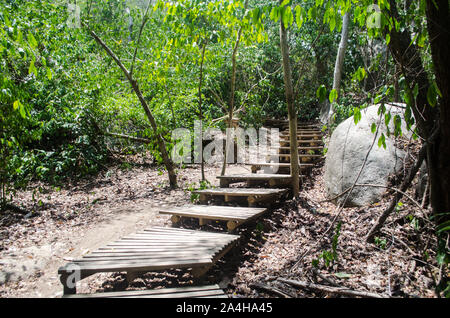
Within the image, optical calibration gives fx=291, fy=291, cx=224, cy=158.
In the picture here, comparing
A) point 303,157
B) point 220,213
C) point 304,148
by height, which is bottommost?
point 220,213

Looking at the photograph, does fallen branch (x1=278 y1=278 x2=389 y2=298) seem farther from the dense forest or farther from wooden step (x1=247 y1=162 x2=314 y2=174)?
wooden step (x1=247 y1=162 x2=314 y2=174)

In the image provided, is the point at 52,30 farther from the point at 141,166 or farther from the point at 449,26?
the point at 449,26

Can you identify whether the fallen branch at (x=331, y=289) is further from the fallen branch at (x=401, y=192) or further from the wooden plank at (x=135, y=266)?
the fallen branch at (x=401, y=192)

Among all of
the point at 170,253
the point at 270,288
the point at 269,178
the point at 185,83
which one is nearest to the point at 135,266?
the point at 170,253

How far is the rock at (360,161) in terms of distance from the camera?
392 centimetres

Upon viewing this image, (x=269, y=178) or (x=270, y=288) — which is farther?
(x=269, y=178)

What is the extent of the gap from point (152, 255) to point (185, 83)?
5.26 meters

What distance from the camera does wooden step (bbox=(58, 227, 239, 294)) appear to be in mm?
2484

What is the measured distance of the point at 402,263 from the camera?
2.65m

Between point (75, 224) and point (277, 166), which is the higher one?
point (277, 166)

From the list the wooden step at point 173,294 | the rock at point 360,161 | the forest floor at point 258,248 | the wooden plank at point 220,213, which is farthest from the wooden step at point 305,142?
the wooden step at point 173,294

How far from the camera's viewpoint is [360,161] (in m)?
4.28

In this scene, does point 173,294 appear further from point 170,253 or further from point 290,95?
point 290,95

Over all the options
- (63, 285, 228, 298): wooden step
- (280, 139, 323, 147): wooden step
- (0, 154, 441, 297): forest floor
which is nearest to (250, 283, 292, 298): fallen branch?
(0, 154, 441, 297): forest floor
